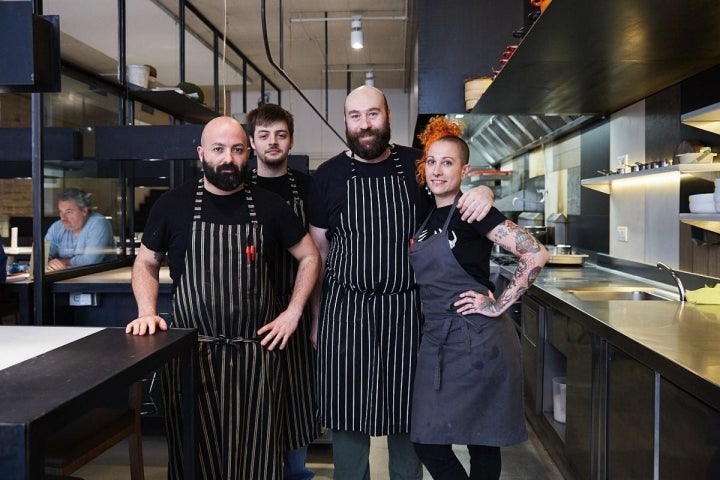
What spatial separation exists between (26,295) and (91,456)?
1.53m

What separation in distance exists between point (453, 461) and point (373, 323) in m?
0.49

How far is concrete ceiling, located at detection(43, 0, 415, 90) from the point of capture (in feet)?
19.3

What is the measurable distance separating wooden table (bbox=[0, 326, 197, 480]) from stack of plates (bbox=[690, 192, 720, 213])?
1960 millimetres

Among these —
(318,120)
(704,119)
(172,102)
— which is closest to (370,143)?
(704,119)

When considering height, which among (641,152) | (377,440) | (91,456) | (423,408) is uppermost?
(641,152)

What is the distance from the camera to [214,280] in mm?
2064

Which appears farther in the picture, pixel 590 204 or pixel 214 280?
pixel 590 204

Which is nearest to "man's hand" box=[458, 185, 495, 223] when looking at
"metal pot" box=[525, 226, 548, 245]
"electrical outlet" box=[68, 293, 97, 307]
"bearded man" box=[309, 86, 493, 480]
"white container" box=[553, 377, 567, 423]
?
"bearded man" box=[309, 86, 493, 480]

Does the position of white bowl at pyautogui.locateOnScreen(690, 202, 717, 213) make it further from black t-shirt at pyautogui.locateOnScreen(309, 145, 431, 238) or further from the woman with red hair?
black t-shirt at pyautogui.locateOnScreen(309, 145, 431, 238)

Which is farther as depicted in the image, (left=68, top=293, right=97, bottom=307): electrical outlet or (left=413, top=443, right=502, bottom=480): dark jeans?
(left=68, top=293, right=97, bottom=307): electrical outlet

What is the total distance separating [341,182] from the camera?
2.21m

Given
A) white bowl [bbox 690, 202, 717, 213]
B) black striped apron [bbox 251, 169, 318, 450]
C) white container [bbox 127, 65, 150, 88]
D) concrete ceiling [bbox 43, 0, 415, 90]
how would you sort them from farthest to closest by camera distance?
concrete ceiling [bbox 43, 0, 415, 90] → white container [bbox 127, 65, 150, 88] → white bowl [bbox 690, 202, 717, 213] → black striped apron [bbox 251, 169, 318, 450]

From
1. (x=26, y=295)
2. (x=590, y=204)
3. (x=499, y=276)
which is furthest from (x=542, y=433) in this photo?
(x=26, y=295)

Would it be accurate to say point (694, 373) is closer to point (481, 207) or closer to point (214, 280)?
point (481, 207)
